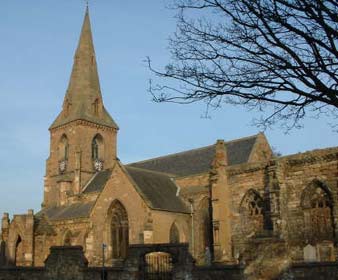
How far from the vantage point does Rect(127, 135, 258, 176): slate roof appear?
37281 millimetres

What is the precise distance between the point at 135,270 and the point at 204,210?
1714 cm

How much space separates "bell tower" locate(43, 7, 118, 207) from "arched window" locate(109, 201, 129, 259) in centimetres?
1591

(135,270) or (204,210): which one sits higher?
(204,210)

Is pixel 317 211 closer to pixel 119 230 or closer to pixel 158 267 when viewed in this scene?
pixel 158 267

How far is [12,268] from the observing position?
2047 cm

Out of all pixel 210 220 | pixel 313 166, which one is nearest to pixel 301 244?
pixel 313 166

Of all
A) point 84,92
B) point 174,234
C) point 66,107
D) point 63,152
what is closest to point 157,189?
point 174,234

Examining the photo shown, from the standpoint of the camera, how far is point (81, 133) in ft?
174

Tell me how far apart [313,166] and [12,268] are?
53.6ft

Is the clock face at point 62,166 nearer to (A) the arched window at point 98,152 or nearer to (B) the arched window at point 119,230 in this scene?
(A) the arched window at point 98,152

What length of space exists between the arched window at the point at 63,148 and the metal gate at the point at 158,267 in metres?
38.0

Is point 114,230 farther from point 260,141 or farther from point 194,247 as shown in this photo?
point 260,141

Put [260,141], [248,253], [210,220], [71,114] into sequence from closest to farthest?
[248,253] < [210,220] < [260,141] < [71,114]

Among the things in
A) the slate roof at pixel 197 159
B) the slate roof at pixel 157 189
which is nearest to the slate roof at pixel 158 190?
the slate roof at pixel 157 189
